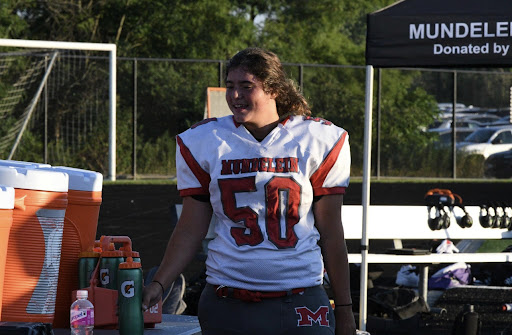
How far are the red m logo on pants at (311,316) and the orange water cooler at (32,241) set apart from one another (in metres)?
1.17

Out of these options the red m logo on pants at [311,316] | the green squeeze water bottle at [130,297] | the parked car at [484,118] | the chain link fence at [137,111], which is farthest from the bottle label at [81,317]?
the parked car at [484,118]

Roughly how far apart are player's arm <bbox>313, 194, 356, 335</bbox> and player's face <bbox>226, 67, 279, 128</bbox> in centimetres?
35

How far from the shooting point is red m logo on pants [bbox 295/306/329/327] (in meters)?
3.15

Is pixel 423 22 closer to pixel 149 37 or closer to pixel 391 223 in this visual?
pixel 391 223

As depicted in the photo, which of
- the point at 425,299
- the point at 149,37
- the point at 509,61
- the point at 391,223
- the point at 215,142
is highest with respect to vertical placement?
the point at 149,37

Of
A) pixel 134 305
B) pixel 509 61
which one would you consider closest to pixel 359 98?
pixel 509 61

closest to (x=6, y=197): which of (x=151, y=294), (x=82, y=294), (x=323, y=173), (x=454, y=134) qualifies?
(x=82, y=294)

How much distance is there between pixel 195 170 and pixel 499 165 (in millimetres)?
23080

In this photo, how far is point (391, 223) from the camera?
10273mm

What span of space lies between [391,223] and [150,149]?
41.9ft

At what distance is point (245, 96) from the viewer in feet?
10.6

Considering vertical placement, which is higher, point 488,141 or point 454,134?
point 454,134

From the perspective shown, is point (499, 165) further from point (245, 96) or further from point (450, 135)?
point (245, 96)

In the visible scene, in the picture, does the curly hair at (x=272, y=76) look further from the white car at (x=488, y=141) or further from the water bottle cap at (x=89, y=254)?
the white car at (x=488, y=141)
